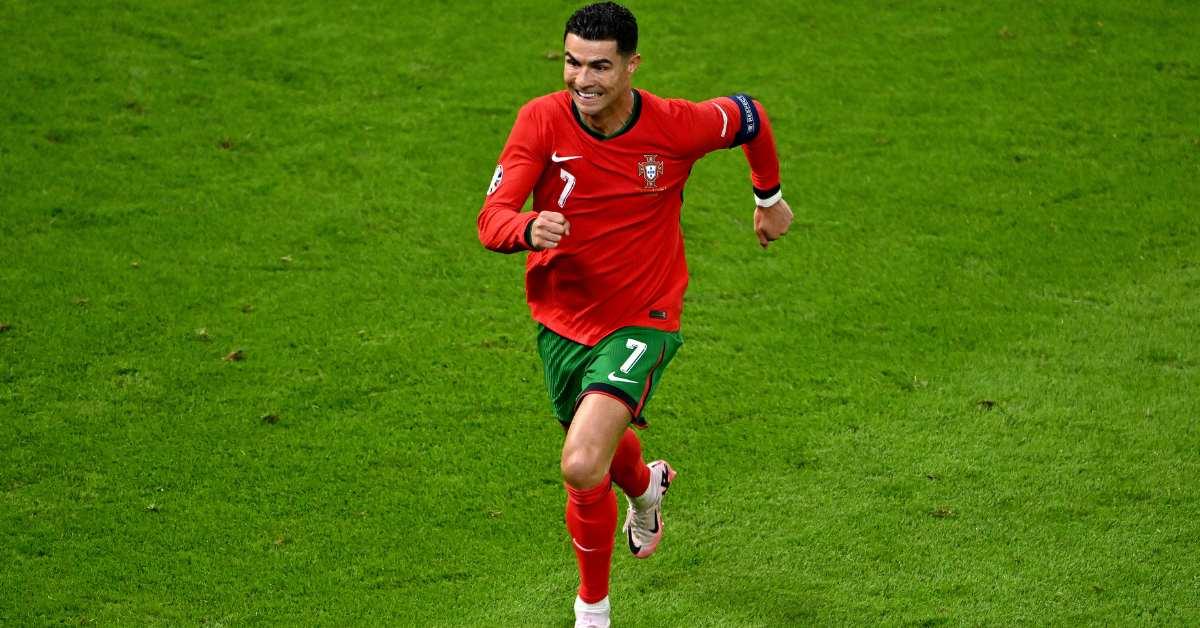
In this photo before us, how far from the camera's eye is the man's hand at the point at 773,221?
4980 millimetres

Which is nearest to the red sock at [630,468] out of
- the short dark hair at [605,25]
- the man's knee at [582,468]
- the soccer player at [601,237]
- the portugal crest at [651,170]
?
the soccer player at [601,237]

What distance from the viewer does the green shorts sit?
4402mm

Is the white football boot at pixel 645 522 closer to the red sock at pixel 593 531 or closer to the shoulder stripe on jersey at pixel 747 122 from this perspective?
the red sock at pixel 593 531

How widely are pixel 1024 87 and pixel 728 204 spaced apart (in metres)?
2.39

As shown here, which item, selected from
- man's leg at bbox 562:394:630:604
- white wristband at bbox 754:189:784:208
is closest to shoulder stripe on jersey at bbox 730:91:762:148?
white wristband at bbox 754:189:784:208

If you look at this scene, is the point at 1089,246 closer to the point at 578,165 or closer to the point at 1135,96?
the point at 1135,96

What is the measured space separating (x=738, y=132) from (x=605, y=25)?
2.26ft

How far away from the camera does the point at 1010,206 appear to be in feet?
24.5

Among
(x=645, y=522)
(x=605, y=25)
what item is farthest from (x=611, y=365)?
(x=605, y=25)

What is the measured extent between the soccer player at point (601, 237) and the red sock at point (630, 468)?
3 cm

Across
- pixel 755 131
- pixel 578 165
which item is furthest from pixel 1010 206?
pixel 578 165

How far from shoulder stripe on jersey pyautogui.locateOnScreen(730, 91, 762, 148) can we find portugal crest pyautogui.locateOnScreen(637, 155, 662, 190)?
0.36 metres

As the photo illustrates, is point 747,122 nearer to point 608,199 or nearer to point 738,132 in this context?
point 738,132

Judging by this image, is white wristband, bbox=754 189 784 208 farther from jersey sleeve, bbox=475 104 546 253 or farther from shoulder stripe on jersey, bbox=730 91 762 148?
jersey sleeve, bbox=475 104 546 253
